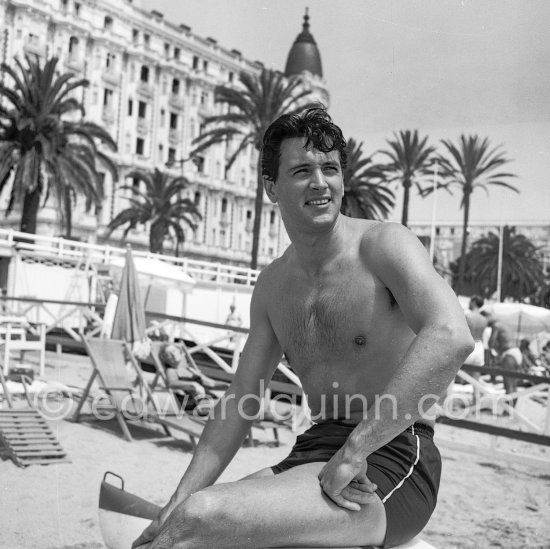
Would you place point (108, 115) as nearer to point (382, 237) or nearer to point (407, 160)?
point (407, 160)

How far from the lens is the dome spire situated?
6562 cm

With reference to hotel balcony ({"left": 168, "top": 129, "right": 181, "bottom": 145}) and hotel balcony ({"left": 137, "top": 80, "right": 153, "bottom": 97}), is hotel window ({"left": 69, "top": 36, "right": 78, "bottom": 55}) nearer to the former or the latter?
hotel balcony ({"left": 137, "top": 80, "right": 153, "bottom": 97})

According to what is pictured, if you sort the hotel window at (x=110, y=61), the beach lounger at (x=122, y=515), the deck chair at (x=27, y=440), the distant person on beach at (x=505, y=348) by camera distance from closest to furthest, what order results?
1. the beach lounger at (x=122, y=515)
2. the deck chair at (x=27, y=440)
3. the distant person on beach at (x=505, y=348)
4. the hotel window at (x=110, y=61)

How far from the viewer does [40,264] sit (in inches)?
910

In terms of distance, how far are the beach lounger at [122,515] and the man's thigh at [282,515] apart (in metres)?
0.69

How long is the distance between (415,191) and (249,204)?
34.6m

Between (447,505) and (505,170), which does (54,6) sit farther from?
(447,505)

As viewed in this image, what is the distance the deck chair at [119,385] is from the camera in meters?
7.44

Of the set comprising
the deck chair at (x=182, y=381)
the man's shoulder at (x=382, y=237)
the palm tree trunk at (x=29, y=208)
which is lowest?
the deck chair at (x=182, y=381)

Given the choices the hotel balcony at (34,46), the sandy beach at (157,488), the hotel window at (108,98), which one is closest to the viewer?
the sandy beach at (157,488)

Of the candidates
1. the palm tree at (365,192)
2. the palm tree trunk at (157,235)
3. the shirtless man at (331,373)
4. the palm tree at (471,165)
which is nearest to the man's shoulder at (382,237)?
the shirtless man at (331,373)

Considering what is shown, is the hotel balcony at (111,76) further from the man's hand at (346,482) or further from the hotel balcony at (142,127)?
the man's hand at (346,482)

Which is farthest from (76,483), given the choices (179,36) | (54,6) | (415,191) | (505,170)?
(179,36)

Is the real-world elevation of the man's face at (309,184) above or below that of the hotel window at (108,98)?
below
